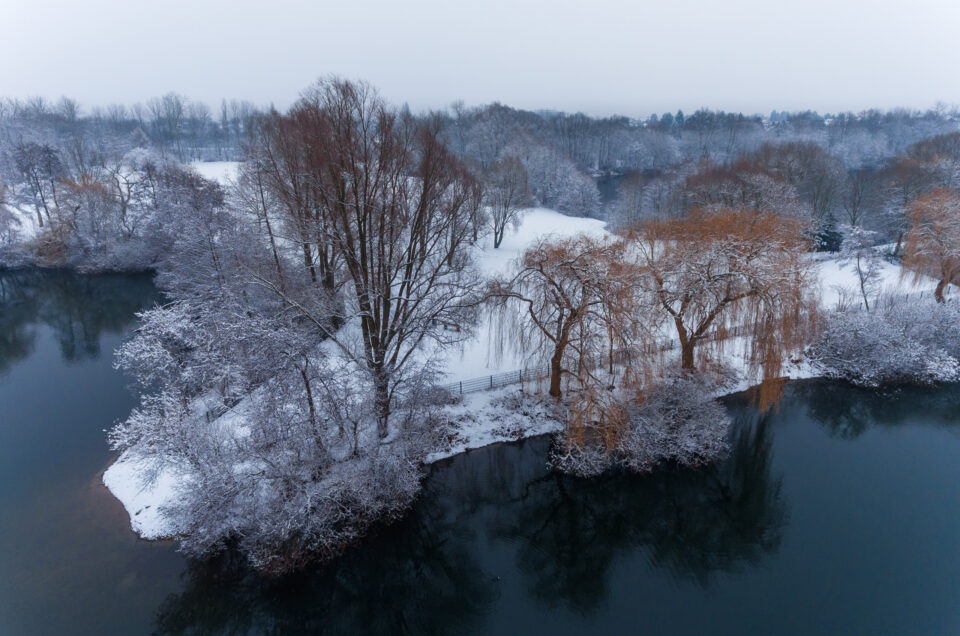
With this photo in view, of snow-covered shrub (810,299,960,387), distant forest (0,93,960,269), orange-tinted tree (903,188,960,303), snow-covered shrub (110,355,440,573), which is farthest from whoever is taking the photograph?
distant forest (0,93,960,269)

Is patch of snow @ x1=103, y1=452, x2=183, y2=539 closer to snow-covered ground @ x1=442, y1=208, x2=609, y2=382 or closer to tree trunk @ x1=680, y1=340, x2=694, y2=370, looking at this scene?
snow-covered ground @ x1=442, y1=208, x2=609, y2=382

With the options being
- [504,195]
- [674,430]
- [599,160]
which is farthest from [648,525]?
[599,160]

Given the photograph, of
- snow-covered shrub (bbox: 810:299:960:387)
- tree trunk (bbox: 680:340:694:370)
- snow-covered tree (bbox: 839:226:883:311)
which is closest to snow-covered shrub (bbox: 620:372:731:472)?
tree trunk (bbox: 680:340:694:370)

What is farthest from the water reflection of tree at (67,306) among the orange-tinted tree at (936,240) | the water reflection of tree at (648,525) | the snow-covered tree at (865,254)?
the orange-tinted tree at (936,240)

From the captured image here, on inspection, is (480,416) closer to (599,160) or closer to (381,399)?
(381,399)

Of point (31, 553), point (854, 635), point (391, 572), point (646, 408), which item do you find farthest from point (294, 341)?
point (854, 635)

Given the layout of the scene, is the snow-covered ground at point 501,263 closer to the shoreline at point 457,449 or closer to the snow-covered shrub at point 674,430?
the shoreline at point 457,449
